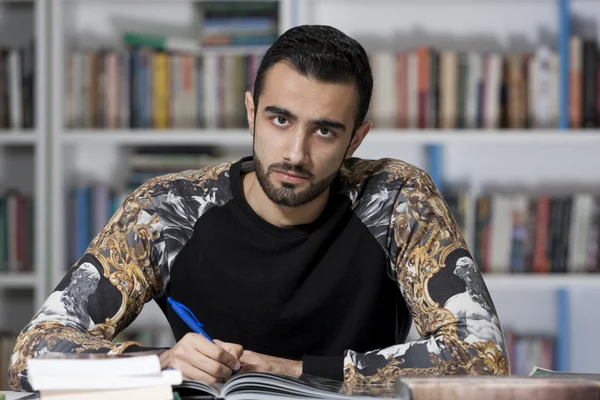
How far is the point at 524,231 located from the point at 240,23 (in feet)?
3.83

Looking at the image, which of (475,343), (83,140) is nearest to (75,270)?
(475,343)

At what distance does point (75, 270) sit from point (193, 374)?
0.39 m

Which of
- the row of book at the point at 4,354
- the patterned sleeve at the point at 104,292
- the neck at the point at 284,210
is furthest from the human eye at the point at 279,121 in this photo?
the row of book at the point at 4,354

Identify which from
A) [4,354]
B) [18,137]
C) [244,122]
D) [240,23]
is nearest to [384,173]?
[244,122]

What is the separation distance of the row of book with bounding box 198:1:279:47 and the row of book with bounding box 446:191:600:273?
84 cm

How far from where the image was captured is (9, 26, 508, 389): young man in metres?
1.42

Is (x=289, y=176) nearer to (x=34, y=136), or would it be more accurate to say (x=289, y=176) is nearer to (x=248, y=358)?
(x=248, y=358)

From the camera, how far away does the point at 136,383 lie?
96 cm

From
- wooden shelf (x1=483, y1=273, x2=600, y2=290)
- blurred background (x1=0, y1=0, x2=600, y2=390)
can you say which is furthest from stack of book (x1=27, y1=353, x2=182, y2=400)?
wooden shelf (x1=483, y1=273, x2=600, y2=290)

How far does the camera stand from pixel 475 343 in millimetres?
1291

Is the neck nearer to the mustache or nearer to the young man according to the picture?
the young man

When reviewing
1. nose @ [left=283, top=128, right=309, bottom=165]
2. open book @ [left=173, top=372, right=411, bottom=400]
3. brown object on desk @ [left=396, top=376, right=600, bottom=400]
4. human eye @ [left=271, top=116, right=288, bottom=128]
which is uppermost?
human eye @ [left=271, top=116, right=288, bottom=128]

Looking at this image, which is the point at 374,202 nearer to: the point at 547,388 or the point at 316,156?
the point at 316,156

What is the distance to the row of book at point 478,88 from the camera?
2.70 meters
